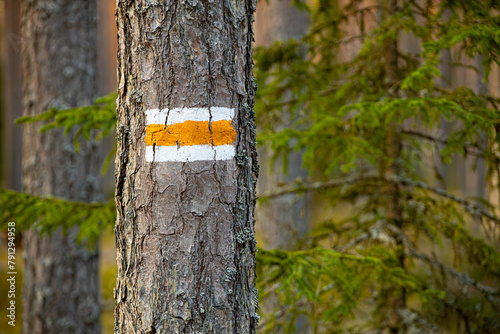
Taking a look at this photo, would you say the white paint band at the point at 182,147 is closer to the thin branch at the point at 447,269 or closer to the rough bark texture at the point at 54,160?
the thin branch at the point at 447,269

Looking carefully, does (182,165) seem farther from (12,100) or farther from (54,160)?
(12,100)

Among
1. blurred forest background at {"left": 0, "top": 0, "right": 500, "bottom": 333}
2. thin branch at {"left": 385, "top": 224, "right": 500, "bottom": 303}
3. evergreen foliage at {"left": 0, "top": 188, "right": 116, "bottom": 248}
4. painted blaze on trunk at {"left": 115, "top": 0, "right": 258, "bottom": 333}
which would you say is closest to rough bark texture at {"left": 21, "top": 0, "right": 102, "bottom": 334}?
blurred forest background at {"left": 0, "top": 0, "right": 500, "bottom": 333}

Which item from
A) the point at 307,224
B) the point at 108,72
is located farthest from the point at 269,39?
the point at 108,72

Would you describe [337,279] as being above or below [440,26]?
below

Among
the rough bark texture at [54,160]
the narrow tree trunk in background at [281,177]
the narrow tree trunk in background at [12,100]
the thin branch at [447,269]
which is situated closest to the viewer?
the thin branch at [447,269]

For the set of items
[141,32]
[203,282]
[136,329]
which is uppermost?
[141,32]

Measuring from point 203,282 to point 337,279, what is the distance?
3.76 ft

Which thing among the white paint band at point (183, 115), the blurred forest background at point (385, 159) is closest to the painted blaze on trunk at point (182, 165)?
the white paint band at point (183, 115)

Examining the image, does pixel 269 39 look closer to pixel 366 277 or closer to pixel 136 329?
pixel 366 277

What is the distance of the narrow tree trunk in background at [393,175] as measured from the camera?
3.23 metres

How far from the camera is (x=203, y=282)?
1609mm

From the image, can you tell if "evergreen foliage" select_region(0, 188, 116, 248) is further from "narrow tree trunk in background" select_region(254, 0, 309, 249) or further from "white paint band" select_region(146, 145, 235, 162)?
"narrow tree trunk in background" select_region(254, 0, 309, 249)

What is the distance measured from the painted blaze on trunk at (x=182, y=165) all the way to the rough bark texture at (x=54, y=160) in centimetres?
324

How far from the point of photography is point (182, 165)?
1602 mm
